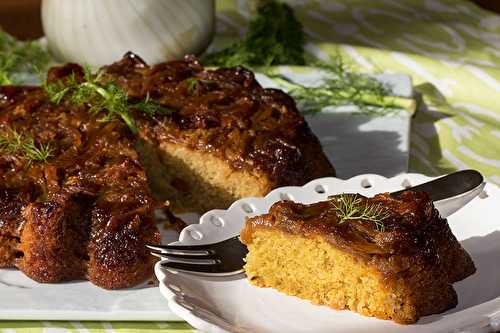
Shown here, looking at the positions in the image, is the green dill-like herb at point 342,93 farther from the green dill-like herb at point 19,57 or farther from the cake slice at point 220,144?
the green dill-like herb at point 19,57

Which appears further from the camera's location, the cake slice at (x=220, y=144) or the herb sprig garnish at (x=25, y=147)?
the cake slice at (x=220, y=144)

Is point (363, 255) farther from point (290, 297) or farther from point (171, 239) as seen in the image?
point (171, 239)

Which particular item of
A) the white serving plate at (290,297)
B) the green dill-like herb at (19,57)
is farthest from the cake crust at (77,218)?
the green dill-like herb at (19,57)

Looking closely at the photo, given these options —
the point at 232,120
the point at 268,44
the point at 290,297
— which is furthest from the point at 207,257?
the point at 268,44

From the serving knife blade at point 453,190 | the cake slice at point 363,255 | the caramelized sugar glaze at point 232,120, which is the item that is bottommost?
the caramelized sugar glaze at point 232,120

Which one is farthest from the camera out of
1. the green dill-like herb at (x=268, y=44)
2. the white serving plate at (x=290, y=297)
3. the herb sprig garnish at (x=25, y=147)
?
the green dill-like herb at (x=268, y=44)

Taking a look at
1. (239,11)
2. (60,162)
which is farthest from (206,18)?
(60,162)

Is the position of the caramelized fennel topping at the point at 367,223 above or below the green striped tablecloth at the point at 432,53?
above

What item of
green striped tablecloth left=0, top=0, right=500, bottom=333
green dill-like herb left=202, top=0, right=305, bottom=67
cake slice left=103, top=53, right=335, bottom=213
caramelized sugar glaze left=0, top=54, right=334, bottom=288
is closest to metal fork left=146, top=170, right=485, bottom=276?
caramelized sugar glaze left=0, top=54, right=334, bottom=288
